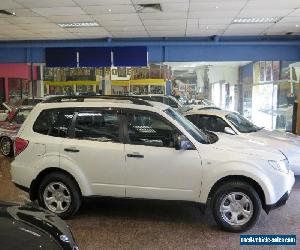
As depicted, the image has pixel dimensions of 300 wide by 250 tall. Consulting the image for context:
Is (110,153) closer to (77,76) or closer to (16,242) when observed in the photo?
(16,242)

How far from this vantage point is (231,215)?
4.83 m

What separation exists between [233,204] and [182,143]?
1.02m

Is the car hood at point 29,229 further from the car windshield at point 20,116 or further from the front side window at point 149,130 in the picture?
the car windshield at point 20,116

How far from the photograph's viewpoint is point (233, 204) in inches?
189

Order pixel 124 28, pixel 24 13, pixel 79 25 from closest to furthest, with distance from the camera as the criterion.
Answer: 1. pixel 24 13
2. pixel 79 25
3. pixel 124 28

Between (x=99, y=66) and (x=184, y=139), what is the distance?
1035cm

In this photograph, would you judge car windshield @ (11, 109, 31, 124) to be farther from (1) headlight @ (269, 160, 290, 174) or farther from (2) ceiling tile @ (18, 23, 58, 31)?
(1) headlight @ (269, 160, 290, 174)

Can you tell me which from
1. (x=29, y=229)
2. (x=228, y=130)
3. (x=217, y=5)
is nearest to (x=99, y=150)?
(x=29, y=229)

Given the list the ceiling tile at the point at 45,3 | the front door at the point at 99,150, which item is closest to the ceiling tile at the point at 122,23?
the ceiling tile at the point at 45,3

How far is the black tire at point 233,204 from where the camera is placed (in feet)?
15.6

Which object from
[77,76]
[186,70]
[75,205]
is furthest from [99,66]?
[75,205]

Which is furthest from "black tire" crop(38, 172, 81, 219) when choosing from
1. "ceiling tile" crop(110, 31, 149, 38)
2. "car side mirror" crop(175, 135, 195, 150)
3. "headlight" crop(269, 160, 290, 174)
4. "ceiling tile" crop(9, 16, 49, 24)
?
"ceiling tile" crop(110, 31, 149, 38)

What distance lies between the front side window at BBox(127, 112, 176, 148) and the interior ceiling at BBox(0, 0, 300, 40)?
4034 mm

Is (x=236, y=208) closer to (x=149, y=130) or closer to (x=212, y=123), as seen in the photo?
(x=149, y=130)
